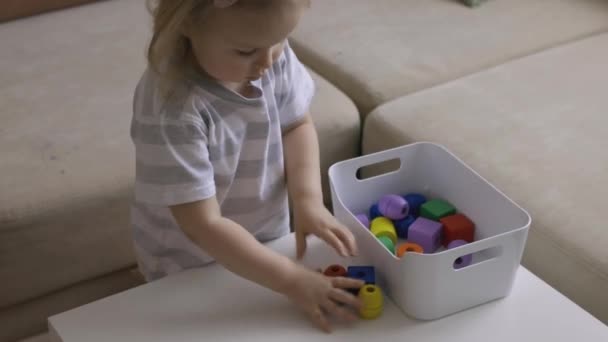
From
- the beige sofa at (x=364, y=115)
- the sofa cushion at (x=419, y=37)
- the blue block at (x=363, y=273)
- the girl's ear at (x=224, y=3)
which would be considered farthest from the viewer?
the sofa cushion at (x=419, y=37)

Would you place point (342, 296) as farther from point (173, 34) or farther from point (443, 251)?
point (173, 34)

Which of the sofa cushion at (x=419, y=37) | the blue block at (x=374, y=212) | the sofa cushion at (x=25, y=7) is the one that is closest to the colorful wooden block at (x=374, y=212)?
the blue block at (x=374, y=212)

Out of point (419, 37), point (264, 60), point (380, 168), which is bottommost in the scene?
point (380, 168)

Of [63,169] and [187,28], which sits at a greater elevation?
[187,28]

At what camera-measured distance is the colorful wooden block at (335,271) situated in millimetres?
855

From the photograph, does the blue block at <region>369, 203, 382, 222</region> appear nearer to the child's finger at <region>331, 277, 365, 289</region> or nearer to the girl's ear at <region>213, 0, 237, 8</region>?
the child's finger at <region>331, 277, 365, 289</region>

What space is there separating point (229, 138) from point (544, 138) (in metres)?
0.58

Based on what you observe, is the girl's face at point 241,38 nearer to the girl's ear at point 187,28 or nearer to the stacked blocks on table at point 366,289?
the girl's ear at point 187,28

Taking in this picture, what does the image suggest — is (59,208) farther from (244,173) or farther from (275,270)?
(275,270)

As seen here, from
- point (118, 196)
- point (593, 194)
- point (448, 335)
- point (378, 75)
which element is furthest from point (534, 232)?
point (118, 196)

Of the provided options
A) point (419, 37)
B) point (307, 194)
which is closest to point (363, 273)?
point (307, 194)

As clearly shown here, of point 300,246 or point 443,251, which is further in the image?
point 300,246

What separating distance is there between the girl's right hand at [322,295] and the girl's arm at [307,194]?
44 millimetres

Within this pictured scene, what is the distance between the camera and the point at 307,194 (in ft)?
3.05
